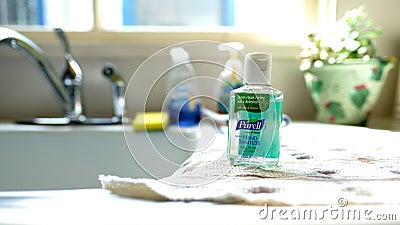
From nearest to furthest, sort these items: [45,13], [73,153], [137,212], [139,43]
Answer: [137,212], [73,153], [139,43], [45,13]

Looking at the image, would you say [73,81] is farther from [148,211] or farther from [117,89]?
[148,211]

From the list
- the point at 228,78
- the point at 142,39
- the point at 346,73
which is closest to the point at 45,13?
the point at 142,39

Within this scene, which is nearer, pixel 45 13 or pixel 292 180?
pixel 292 180

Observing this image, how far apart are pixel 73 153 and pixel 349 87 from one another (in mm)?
682

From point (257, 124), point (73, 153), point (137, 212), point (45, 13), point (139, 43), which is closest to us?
point (137, 212)

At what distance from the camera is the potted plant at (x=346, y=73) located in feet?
2.94

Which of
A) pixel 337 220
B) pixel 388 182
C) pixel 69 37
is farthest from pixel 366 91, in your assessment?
pixel 69 37

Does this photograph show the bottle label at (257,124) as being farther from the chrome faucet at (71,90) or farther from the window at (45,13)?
the window at (45,13)

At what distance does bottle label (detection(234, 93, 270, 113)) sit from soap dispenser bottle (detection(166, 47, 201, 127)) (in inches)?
17.5

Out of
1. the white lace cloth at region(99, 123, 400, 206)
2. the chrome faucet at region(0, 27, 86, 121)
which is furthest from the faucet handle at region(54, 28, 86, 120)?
the white lace cloth at region(99, 123, 400, 206)

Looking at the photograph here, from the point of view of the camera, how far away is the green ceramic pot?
893 mm

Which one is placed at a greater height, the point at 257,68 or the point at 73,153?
the point at 257,68

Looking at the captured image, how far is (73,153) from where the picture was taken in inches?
34.5

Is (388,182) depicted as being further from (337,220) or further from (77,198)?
(77,198)
